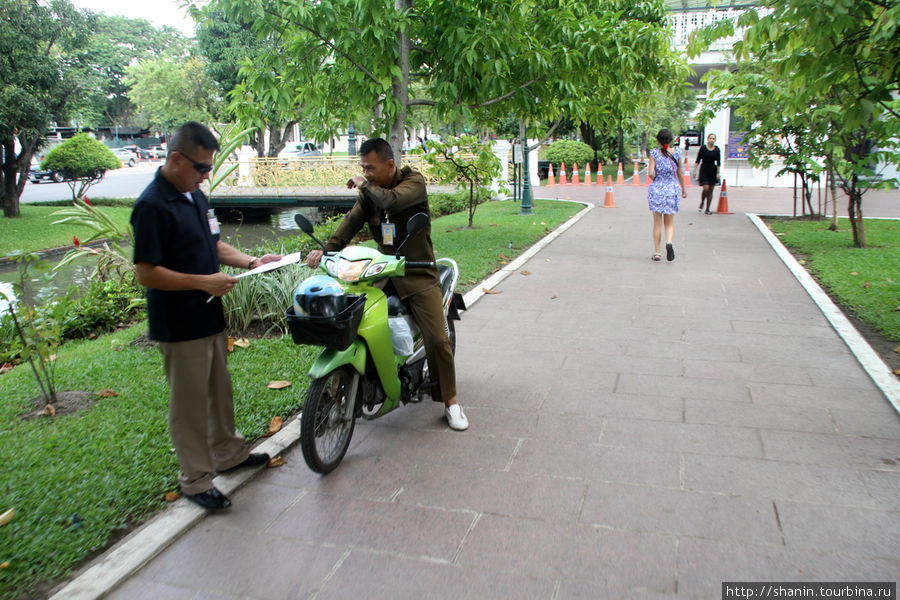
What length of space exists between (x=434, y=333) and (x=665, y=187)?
6.31 metres

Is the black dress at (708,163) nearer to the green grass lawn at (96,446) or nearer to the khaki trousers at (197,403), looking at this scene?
the green grass lawn at (96,446)

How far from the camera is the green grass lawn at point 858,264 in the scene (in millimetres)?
6850

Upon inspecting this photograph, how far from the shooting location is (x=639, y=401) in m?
4.74

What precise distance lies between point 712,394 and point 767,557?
2022 millimetres

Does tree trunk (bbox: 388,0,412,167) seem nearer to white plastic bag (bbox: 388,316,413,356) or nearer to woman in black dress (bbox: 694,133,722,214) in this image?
white plastic bag (bbox: 388,316,413,356)

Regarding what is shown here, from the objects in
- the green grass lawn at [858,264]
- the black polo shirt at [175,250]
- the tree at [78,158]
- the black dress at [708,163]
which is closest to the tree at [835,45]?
the green grass lawn at [858,264]

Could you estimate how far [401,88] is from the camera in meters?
8.30

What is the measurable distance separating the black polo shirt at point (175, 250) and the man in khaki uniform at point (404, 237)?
739 mm

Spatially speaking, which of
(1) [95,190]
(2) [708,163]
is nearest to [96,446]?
(2) [708,163]

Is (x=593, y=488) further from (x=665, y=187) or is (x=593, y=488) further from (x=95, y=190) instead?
(x=95, y=190)

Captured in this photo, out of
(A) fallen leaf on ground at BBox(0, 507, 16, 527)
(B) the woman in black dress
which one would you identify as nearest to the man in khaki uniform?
(A) fallen leaf on ground at BBox(0, 507, 16, 527)

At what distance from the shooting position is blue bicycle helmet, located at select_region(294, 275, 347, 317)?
3.47 metres

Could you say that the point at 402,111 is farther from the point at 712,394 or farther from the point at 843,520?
the point at 843,520

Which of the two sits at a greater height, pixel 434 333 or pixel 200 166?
pixel 200 166
